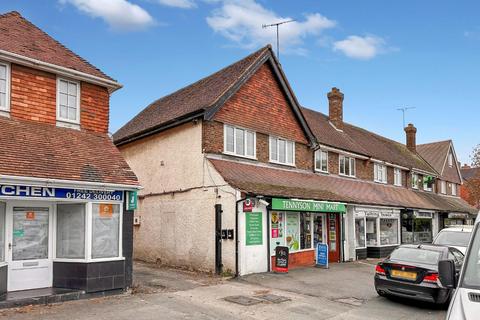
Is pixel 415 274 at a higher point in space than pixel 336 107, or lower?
lower

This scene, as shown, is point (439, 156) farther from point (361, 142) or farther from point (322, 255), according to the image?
point (322, 255)

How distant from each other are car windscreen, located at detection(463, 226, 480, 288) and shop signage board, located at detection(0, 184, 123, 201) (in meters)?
8.84

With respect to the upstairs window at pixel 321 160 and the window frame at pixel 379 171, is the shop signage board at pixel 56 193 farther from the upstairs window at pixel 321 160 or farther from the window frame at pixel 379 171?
the window frame at pixel 379 171

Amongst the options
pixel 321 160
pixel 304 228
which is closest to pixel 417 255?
pixel 304 228

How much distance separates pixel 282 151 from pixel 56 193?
1147 cm

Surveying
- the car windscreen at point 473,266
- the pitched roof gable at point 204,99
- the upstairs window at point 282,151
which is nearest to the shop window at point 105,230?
the pitched roof gable at point 204,99

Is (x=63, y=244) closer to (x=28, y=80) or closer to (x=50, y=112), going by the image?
(x=50, y=112)

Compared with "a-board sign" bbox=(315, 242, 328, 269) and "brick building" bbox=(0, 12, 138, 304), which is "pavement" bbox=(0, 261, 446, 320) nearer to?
"brick building" bbox=(0, 12, 138, 304)

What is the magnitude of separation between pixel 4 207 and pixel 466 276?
9700 mm

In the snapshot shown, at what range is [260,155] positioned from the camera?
19.1 meters

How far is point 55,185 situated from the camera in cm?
1075

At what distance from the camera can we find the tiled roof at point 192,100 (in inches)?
699

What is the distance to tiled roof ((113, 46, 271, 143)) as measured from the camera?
58.2 ft

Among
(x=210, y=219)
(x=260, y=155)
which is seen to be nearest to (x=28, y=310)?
(x=210, y=219)
